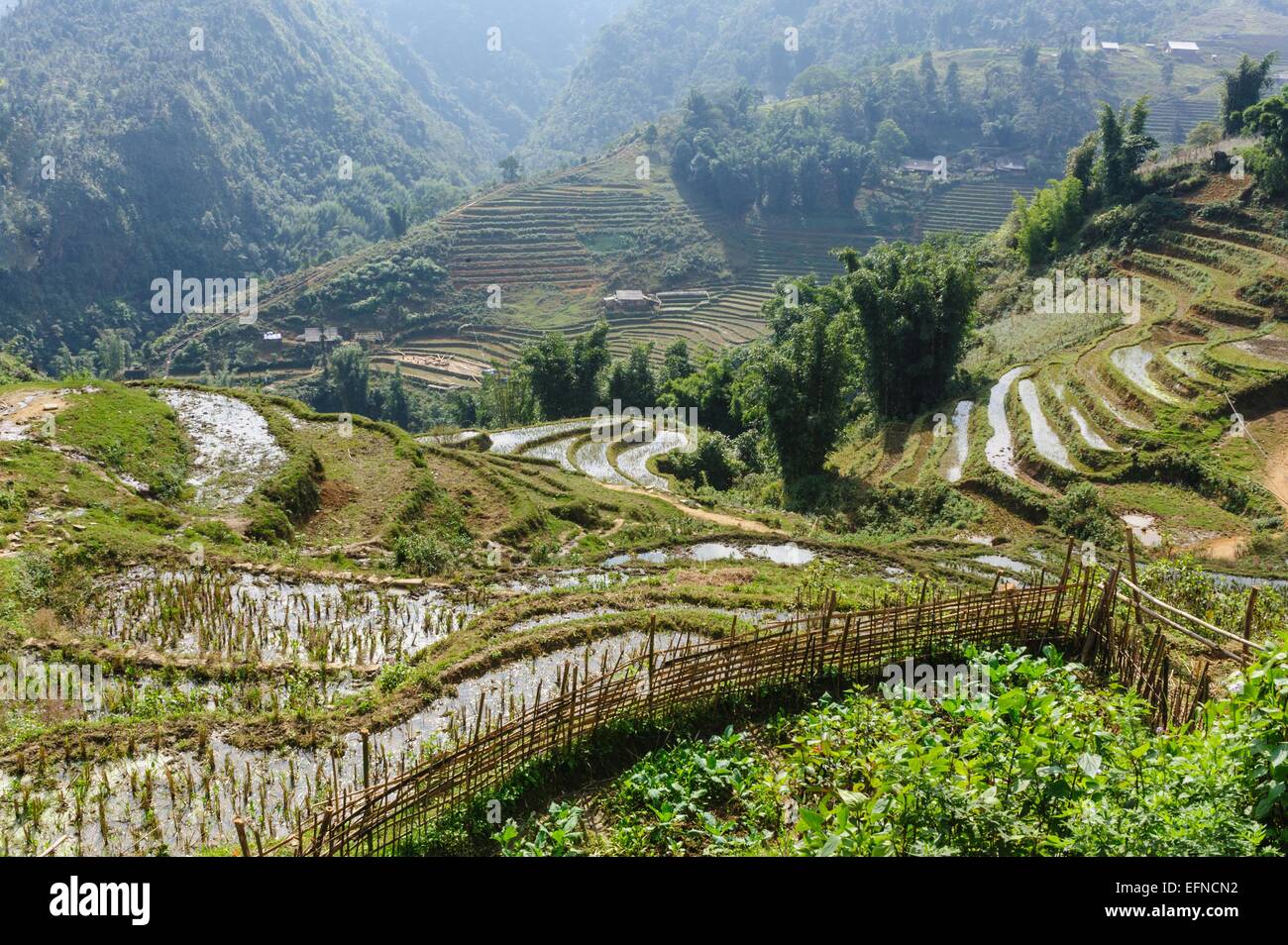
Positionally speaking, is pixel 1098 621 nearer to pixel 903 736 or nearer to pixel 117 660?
pixel 903 736

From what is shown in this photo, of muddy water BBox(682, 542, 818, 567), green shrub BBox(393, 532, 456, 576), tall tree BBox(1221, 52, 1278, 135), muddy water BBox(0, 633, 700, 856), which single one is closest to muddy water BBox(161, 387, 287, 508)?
green shrub BBox(393, 532, 456, 576)

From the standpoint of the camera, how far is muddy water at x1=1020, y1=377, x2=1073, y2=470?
2695 cm

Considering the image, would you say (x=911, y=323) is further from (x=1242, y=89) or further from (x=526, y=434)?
(x=1242, y=89)

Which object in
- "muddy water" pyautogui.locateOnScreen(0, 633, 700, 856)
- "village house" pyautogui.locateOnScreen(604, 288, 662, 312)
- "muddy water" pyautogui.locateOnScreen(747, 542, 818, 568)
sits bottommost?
"muddy water" pyautogui.locateOnScreen(747, 542, 818, 568)

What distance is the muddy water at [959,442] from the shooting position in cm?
2781

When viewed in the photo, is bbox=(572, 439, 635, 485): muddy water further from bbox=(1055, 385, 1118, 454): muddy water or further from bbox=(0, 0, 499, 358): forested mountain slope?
bbox=(0, 0, 499, 358): forested mountain slope

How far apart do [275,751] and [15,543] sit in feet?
24.7

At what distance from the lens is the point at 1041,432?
29.3m

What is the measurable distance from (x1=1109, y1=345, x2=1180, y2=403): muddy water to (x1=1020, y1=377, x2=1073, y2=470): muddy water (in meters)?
3.09

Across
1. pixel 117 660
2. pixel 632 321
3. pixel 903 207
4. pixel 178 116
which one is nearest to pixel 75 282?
pixel 178 116

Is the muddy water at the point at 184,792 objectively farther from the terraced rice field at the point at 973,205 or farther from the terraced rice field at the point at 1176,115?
the terraced rice field at the point at 1176,115

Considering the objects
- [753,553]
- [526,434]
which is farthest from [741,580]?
[526,434]

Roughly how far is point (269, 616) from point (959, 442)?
2382 cm

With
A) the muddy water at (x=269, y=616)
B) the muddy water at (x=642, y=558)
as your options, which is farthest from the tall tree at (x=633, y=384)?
the muddy water at (x=269, y=616)
